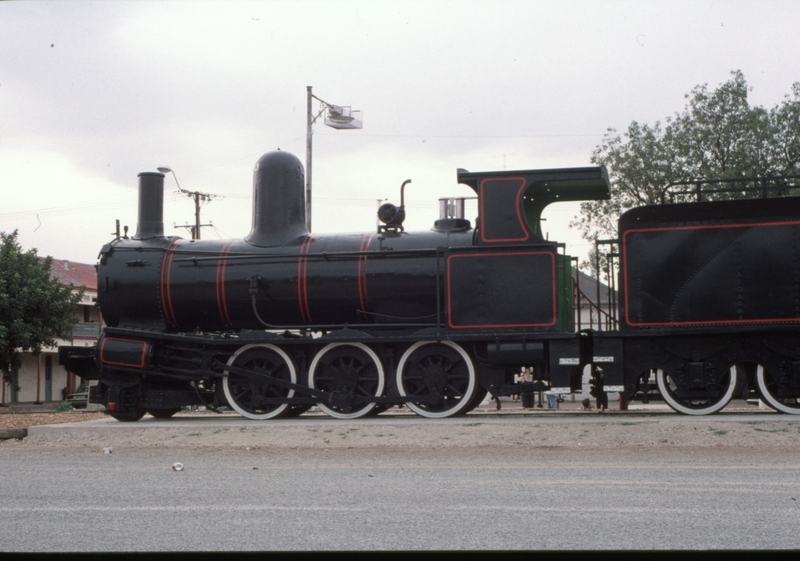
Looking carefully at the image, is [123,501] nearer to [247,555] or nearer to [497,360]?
[247,555]

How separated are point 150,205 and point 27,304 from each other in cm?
2131

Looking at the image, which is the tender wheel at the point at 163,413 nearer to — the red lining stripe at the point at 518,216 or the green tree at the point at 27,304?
the red lining stripe at the point at 518,216

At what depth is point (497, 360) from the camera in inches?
442

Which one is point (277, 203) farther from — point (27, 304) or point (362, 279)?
point (27, 304)

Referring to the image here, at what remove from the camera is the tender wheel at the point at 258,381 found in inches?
474

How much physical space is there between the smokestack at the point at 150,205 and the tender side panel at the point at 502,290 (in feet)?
15.6

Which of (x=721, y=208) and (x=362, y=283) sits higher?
(x=721, y=208)

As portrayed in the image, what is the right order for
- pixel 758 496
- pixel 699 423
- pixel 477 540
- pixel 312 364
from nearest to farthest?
1. pixel 477 540
2. pixel 758 496
3. pixel 699 423
4. pixel 312 364

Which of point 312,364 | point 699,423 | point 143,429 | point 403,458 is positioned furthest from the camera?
point 312,364

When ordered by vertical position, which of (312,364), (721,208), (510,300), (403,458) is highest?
(721,208)

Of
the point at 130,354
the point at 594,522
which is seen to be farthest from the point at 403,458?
the point at 130,354

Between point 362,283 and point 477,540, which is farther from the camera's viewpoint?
point 362,283

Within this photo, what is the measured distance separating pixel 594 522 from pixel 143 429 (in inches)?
283

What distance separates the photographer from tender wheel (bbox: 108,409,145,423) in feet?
41.9
